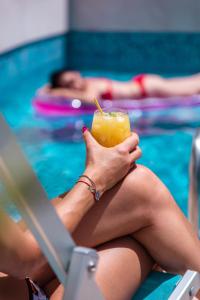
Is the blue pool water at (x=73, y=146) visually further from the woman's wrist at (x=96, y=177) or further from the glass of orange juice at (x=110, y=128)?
the woman's wrist at (x=96, y=177)

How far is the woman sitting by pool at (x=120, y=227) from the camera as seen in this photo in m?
1.76

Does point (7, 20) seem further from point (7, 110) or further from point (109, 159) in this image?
point (109, 159)

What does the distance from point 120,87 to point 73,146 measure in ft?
4.53

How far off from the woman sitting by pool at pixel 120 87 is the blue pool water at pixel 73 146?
1.24ft

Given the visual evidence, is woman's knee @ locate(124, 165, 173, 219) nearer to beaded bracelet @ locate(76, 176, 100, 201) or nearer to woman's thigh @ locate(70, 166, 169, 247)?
→ woman's thigh @ locate(70, 166, 169, 247)

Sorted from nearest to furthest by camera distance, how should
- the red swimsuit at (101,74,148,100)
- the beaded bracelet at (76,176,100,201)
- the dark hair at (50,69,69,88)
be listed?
the beaded bracelet at (76,176,100,201), the red swimsuit at (101,74,148,100), the dark hair at (50,69,69,88)

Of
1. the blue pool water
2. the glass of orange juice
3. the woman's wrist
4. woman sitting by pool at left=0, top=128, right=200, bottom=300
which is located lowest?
the blue pool water

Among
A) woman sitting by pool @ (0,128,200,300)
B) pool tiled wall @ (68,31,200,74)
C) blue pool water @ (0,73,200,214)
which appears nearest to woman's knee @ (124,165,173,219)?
woman sitting by pool @ (0,128,200,300)

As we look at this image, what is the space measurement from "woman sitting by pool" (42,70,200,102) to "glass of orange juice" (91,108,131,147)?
4.02 meters

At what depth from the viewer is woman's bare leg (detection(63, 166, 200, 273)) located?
6.12 feet

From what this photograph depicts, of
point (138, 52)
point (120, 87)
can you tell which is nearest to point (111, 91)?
point (120, 87)

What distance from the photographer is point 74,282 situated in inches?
48.6

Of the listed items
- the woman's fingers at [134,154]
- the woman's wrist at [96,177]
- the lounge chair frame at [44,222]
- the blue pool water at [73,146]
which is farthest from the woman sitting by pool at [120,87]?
the lounge chair frame at [44,222]

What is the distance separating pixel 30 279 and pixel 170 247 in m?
0.45
